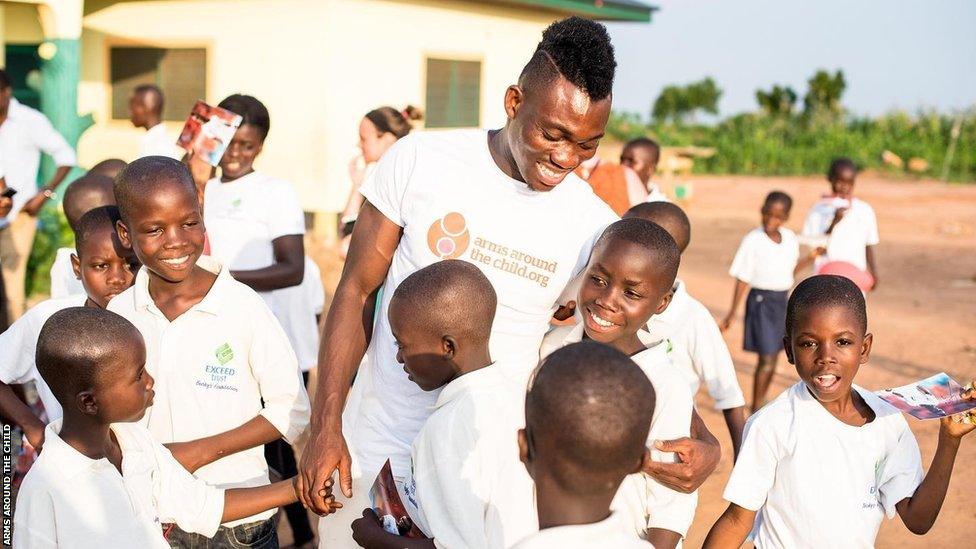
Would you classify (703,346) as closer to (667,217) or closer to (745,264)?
(667,217)

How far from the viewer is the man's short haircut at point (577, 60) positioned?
2.67m

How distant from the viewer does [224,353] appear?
10.2ft

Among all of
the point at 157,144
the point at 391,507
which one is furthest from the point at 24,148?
the point at 391,507

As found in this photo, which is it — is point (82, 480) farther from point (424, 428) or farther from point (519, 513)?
point (519, 513)

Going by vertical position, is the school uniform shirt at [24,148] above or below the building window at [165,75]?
below

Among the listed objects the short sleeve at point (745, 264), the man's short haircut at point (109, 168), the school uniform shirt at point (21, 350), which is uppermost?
the man's short haircut at point (109, 168)

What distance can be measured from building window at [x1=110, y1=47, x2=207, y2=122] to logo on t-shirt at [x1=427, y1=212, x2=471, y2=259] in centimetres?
1152

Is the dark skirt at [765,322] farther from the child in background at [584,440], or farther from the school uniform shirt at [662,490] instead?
the child in background at [584,440]

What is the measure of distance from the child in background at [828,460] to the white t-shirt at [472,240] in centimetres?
76

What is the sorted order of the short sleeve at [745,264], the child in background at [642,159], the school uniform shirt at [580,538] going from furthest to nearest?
the short sleeve at [745,264] < the child in background at [642,159] < the school uniform shirt at [580,538]

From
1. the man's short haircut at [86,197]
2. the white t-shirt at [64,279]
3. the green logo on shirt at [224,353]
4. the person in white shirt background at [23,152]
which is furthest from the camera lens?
the person in white shirt background at [23,152]

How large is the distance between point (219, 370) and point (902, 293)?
474 inches

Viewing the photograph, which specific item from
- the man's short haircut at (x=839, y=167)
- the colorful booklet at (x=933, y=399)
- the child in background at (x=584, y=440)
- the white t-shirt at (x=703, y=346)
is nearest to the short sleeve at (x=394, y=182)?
the child in background at (x=584, y=440)

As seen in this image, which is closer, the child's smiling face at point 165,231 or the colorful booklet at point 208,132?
the child's smiling face at point 165,231
